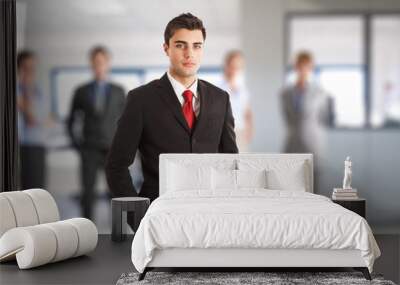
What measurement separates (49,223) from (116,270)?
0.76 meters

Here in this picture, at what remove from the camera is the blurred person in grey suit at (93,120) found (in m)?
8.30

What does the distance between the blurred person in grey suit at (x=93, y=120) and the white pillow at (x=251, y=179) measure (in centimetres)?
174

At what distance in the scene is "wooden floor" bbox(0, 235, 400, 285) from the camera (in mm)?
5734

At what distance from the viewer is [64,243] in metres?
6.29

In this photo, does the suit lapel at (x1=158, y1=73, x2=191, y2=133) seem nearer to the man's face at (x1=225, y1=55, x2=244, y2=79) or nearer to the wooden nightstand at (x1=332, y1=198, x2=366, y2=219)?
the man's face at (x1=225, y1=55, x2=244, y2=79)

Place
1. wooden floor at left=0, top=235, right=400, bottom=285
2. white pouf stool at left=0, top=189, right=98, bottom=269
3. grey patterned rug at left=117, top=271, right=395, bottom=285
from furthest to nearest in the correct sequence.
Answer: white pouf stool at left=0, top=189, right=98, bottom=269 < wooden floor at left=0, top=235, right=400, bottom=285 < grey patterned rug at left=117, top=271, right=395, bottom=285

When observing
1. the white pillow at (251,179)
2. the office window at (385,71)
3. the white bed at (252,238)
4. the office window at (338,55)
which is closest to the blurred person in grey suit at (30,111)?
the white pillow at (251,179)

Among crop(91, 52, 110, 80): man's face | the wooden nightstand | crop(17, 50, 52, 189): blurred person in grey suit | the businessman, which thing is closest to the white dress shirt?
the businessman

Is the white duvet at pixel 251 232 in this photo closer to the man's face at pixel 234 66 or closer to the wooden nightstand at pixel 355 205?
the wooden nightstand at pixel 355 205

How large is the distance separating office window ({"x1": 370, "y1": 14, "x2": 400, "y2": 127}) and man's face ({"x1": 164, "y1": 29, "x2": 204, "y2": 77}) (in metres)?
1.89

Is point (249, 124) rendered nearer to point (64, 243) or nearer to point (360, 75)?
point (360, 75)

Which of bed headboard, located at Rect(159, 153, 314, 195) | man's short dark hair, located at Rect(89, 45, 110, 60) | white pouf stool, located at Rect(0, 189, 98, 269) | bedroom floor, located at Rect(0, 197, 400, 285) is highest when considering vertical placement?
man's short dark hair, located at Rect(89, 45, 110, 60)

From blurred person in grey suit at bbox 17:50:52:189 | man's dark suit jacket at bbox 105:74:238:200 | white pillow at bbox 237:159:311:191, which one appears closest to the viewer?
white pillow at bbox 237:159:311:191

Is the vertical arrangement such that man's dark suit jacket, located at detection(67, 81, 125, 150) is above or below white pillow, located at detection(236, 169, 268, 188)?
above
